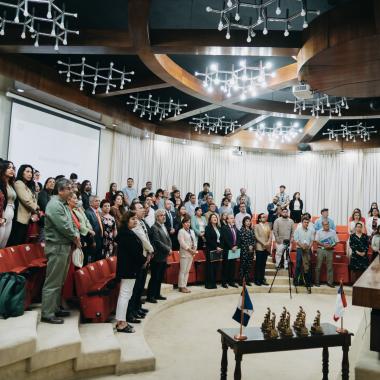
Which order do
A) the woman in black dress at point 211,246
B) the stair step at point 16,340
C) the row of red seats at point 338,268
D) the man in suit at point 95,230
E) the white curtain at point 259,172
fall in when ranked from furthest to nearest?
the white curtain at point 259,172 → the row of red seats at point 338,268 → the woman in black dress at point 211,246 → the man in suit at point 95,230 → the stair step at point 16,340

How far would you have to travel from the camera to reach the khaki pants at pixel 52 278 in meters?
3.89

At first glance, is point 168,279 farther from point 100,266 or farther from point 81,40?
point 81,40

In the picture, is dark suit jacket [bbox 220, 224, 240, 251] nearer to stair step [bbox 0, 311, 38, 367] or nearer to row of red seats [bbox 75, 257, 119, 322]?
row of red seats [bbox 75, 257, 119, 322]

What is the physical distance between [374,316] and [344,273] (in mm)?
6858

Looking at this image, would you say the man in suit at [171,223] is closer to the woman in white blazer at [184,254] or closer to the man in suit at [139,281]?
the woman in white blazer at [184,254]

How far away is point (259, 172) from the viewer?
1384cm

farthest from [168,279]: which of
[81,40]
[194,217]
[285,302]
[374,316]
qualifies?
[374,316]

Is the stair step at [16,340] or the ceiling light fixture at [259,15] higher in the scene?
the ceiling light fixture at [259,15]

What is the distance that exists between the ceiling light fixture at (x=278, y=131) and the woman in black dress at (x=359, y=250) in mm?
3366

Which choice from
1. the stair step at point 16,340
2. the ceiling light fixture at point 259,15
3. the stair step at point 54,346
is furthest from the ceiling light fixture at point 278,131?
the stair step at point 16,340

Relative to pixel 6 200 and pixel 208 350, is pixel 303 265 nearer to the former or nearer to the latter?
pixel 208 350

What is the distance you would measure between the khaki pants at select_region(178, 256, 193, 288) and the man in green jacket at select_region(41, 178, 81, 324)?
3292 mm

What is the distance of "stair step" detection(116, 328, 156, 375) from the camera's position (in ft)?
12.1

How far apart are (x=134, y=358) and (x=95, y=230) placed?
2.12m
